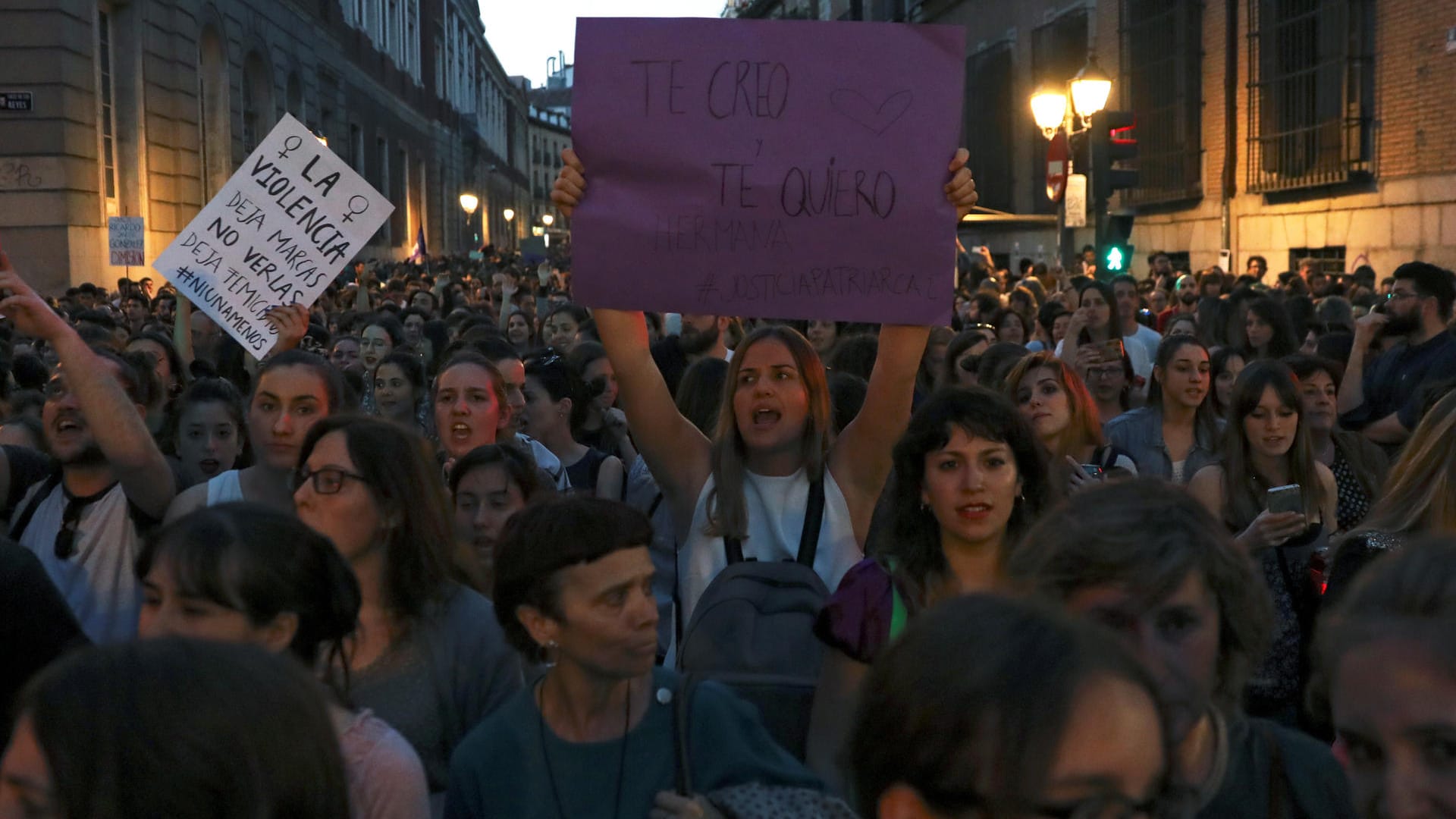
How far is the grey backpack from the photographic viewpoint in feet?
11.8

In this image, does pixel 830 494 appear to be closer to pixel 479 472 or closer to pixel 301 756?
pixel 479 472

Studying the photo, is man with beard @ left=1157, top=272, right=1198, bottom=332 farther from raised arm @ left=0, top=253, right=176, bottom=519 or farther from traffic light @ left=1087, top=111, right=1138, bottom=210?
raised arm @ left=0, top=253, right=176, bottom=519

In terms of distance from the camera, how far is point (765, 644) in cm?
365

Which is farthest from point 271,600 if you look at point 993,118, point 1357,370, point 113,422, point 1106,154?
point 993,118

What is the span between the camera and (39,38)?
933 inches

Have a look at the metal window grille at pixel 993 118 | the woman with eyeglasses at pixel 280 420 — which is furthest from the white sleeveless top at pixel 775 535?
the metal window grille at pixel 993 118

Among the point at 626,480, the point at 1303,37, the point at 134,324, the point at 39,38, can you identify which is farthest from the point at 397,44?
the point at 626,480

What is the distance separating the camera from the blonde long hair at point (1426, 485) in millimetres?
3760

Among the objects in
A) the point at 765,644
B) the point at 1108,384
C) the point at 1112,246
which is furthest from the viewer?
the point at 1112,246

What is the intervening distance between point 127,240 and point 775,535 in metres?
13.8

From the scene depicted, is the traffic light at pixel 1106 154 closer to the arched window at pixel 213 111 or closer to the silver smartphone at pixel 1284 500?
the silver smartphone at pixel 1284 500

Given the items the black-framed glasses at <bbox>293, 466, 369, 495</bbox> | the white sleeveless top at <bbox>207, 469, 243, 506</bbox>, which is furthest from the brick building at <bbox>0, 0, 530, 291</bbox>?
the black-framed glasses at <bbox>293, 466, 369, 495</bbox>

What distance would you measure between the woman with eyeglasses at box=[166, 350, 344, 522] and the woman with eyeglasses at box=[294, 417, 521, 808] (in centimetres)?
89

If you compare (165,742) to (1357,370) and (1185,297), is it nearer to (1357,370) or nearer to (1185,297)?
(1357,370)
